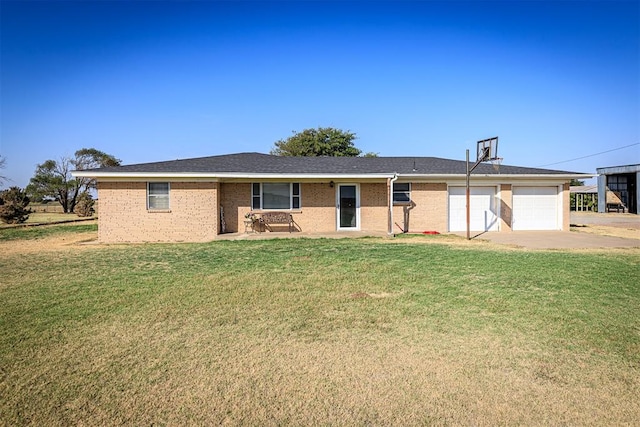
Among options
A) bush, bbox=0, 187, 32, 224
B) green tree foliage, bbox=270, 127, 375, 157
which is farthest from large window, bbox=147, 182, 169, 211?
green tree foliage, bbox=270, 127, 375, 157

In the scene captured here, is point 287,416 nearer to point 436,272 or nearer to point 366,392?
point 366,392

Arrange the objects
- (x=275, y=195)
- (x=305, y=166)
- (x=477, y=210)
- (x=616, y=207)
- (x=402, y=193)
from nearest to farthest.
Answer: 1. (x=275, y=195)
2. (x=402, y=193)
3. (x=305, y=166)
4. (x=477, y=210)
5. (x=616, y=207)

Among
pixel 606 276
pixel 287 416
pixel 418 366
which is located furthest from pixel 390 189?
pixel 287 416

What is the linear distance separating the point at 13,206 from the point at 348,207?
22767 mm

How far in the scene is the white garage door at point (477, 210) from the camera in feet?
59.1

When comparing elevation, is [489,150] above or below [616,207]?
above

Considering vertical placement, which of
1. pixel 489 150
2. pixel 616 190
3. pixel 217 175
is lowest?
pixel 616 190

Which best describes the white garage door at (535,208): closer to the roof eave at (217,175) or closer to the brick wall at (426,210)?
the brick wall at (426,210)

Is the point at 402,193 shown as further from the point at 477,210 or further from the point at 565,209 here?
the point at 565,209

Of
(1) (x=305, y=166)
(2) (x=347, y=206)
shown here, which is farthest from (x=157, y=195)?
(2) (x=347, y=206)

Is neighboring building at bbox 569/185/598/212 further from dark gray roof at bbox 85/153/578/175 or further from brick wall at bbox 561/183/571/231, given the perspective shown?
dark gray roof at bbox 85/153/578/175

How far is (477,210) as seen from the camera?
18203 millimetres

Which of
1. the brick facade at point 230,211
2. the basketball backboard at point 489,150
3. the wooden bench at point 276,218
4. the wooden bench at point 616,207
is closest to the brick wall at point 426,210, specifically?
the brick facade at point 230,211

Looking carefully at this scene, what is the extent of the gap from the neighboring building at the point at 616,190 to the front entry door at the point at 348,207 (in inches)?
1246
